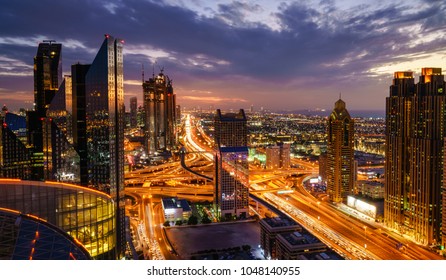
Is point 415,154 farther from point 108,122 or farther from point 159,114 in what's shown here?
point 159,114

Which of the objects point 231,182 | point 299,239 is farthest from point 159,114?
point 299,239

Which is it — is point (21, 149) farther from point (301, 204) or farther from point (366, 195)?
point (366, 195)

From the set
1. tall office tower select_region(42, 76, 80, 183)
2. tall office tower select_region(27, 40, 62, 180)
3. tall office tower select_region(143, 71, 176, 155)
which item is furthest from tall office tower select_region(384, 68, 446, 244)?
tall office tower select_region(143, 71, 176, 155)

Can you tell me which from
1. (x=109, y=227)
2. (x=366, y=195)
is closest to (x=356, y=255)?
(x=366, y=195)

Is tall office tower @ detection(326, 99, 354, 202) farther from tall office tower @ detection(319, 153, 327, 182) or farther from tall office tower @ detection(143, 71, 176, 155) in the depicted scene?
tall office tower @ detection(143, 71, 176, 155)

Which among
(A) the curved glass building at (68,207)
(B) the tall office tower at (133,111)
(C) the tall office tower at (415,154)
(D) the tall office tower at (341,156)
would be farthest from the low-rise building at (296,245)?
(B) the tall office tower at (133,111)

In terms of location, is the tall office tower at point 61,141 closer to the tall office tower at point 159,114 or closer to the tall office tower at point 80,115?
the tall office tower at point 80,115
